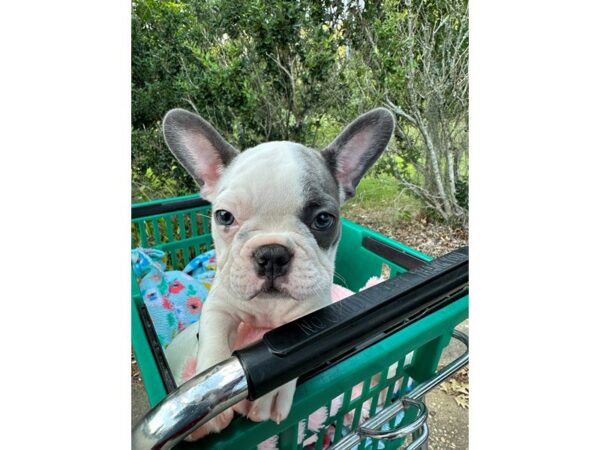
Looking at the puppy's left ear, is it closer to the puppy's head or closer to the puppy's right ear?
the puppy's head

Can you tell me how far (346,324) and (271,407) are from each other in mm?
76

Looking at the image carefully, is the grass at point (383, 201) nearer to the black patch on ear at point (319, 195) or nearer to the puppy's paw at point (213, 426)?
the black patch on ear at point (319, 195)

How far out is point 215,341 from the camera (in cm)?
35

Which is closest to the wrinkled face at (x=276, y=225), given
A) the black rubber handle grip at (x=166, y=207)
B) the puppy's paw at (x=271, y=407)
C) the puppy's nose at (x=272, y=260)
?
the puppy's nose at (x=272, y=260)

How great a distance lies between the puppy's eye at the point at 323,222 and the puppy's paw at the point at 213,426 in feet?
0.64

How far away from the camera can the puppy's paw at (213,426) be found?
239mm

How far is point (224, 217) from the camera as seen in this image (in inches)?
15.5

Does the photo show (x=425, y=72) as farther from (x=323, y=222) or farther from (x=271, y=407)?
(x=271, y=407)

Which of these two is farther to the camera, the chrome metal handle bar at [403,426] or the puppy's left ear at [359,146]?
the puppy's left ear at [359,146]

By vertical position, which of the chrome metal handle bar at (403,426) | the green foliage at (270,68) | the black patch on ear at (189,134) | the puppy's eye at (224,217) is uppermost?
the green foliage at (270,68)

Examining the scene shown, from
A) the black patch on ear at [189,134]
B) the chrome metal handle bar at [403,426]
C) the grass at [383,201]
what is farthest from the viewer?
the grass at [383,201]

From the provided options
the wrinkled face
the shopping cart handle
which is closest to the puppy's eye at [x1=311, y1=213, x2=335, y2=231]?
the wrinkled face
